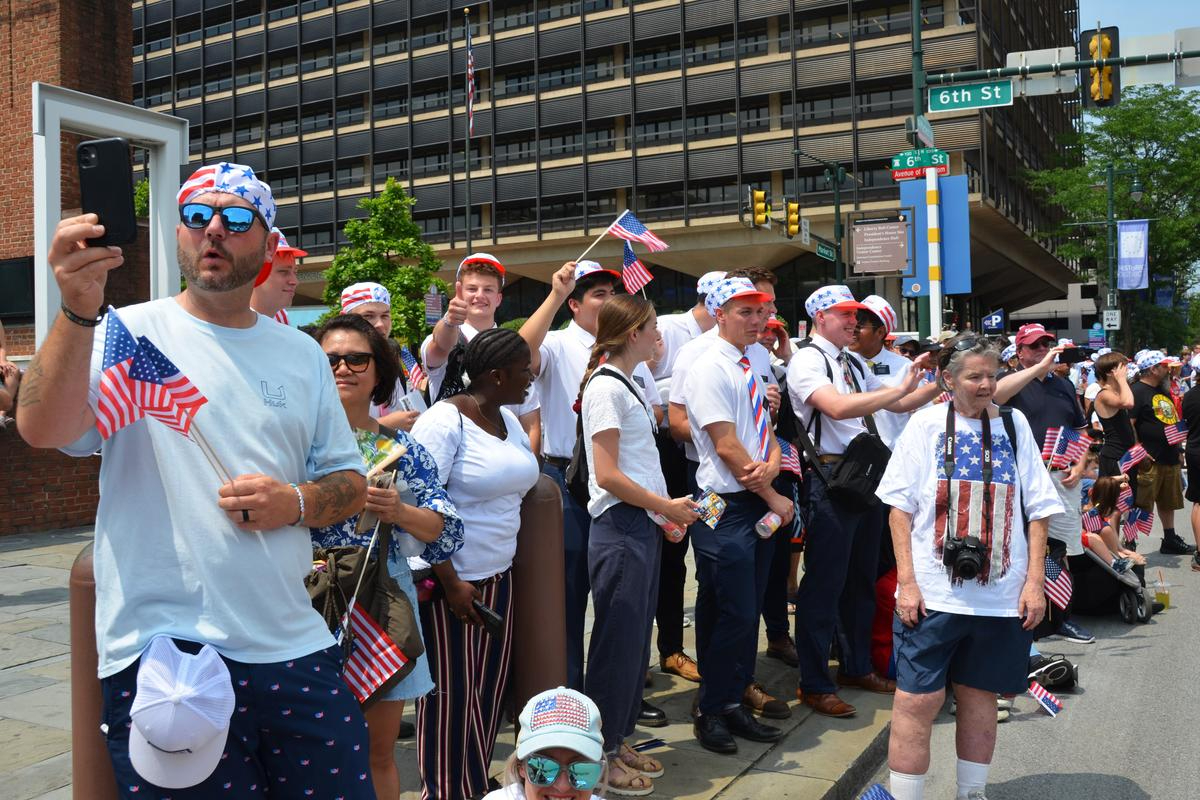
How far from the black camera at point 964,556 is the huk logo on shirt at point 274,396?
9.02 ft

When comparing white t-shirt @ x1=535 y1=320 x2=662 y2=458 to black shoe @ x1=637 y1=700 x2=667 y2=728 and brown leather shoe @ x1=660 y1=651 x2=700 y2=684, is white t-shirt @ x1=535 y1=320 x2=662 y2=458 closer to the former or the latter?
black shoe @ x1=637 y1=700 x2=667 y2=728

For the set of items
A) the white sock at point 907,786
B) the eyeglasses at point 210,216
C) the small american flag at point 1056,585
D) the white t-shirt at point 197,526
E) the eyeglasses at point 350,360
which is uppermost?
the eyeglasses at point 210,216

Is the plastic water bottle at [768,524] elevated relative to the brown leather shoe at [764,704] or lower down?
elevated

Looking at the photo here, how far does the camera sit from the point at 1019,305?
68.1m

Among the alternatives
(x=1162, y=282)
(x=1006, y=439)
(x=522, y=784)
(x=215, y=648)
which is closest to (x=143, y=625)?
(x=215, y=648)

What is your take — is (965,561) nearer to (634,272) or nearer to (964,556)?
(964,556)

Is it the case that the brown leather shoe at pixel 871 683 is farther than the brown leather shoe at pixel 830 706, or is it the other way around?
the brown leather shoe at pixel 871 683

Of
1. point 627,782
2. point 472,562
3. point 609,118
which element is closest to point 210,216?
point 472,562

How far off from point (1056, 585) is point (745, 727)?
2.84m

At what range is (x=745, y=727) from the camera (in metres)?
4.86

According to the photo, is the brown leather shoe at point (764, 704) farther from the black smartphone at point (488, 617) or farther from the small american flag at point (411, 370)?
the small american flag at point (411, 370)

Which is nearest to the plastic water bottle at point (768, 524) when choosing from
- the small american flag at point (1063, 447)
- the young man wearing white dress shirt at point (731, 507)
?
the young man wearing white dress shirt at point (731, 507)

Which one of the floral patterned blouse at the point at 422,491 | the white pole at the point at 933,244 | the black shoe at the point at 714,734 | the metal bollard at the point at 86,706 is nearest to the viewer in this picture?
the metal bollard at the point at 86,706

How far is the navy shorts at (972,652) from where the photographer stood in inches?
158
